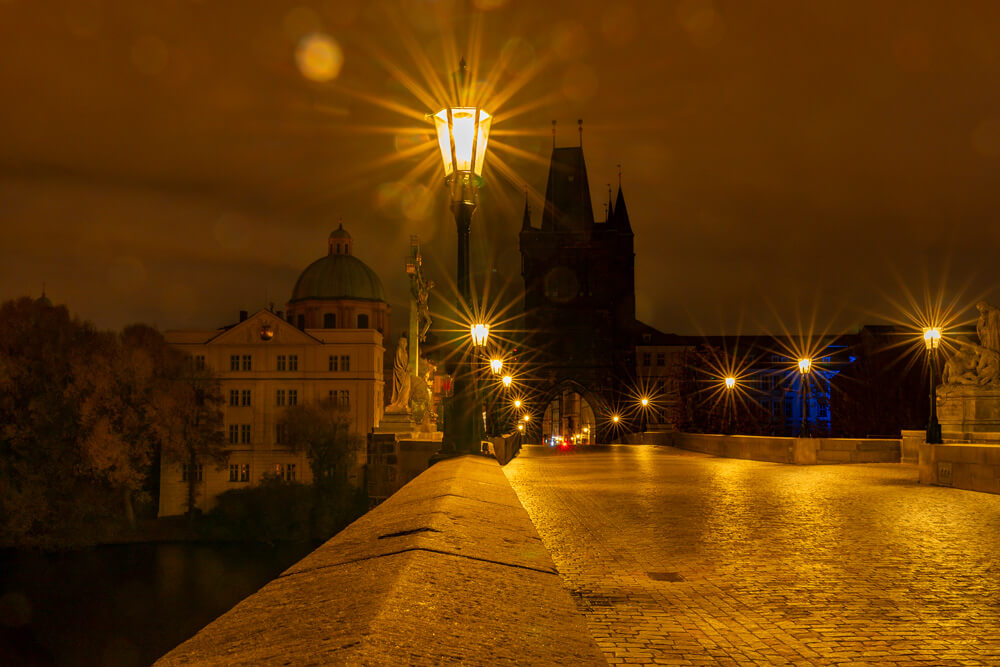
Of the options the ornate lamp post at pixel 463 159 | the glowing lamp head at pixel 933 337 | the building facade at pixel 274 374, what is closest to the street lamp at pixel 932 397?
the glowing lamp head at pixel 933 337

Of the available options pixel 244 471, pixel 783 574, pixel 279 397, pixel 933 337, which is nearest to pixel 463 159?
pixel 783 574

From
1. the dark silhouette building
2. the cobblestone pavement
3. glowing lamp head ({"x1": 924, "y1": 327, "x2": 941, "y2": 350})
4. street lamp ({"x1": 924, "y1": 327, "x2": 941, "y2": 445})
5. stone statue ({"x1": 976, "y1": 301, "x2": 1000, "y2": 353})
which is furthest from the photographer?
the dark silhouette building

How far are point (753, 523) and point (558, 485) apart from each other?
313 inches

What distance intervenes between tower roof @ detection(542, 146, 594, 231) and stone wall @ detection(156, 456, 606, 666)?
363ft

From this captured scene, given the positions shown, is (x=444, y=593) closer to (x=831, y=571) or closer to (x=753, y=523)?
(x=831, y=571)

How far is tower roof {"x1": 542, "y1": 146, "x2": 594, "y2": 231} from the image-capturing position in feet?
374

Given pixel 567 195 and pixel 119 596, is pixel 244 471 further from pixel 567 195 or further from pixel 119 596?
pixel 567 195

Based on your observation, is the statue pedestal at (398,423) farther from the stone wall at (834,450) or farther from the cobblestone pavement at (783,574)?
the cobblestone pavement at (783,574)

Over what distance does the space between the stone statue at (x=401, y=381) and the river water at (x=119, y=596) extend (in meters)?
11.4

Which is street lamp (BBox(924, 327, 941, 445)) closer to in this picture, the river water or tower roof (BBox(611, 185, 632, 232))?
the river water

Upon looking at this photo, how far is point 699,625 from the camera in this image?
604cm

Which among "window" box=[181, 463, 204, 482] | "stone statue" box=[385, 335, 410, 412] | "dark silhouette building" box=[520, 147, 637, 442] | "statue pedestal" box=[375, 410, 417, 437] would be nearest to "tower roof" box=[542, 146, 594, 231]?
"dark silhouette building" box=[520, 147, 637, 442]

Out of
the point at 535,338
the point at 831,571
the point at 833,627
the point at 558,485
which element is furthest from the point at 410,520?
the point at 535,338

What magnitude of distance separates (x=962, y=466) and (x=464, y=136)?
1220 cm
